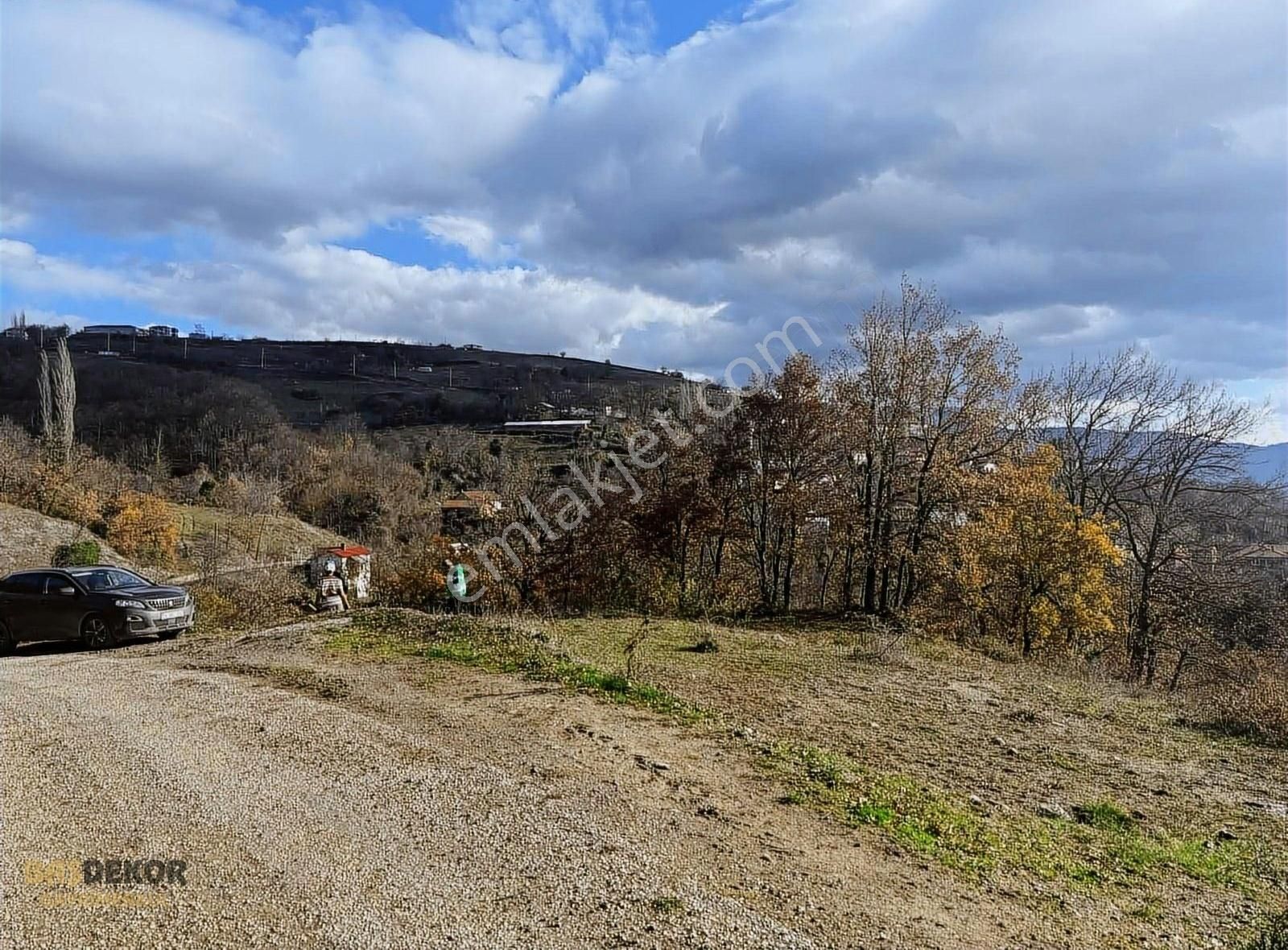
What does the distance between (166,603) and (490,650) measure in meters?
7.40

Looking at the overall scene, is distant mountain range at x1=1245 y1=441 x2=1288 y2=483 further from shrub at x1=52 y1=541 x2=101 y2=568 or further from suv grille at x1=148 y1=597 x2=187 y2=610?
shrub at x1=52 y1=541 x2=101 y2=568

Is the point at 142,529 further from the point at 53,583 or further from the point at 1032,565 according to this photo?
the point at 1032,565

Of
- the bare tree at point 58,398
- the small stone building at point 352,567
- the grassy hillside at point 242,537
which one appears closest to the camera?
the small stone building at point 352,567

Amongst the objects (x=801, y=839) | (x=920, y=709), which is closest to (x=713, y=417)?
(x=920, y=709)

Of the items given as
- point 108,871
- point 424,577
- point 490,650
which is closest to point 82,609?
point 490,650

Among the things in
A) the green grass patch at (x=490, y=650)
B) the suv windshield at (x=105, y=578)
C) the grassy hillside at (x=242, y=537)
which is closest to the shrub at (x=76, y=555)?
the grassy hillside at (x=242, y=537)

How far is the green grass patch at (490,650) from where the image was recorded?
862 centimetres

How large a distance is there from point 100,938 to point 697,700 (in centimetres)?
598

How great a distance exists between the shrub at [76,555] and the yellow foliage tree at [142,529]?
8.12 m

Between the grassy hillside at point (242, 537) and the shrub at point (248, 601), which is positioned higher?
the shrub at point (248, 601)

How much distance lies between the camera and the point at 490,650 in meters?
10.7

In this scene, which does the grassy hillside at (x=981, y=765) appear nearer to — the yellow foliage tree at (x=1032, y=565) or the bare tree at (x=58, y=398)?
the yellow foliage tree at (x=1032, y=565)

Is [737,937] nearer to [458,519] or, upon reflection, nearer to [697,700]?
[697,700]

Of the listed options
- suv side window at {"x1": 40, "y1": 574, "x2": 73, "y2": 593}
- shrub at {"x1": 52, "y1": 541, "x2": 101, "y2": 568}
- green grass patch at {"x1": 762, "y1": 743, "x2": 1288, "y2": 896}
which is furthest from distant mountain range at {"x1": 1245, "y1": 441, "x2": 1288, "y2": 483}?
shrub at {"x1": 52, "y1": 541, "x2": 101, "y2": 568}
